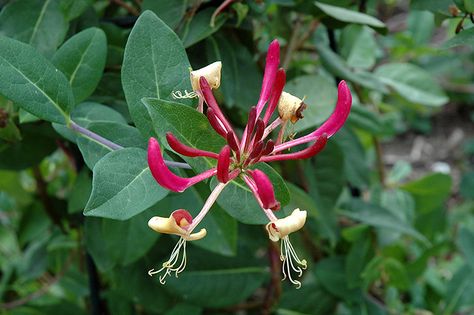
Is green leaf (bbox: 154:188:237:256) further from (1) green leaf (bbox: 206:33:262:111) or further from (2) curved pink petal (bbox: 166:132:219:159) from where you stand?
(2) curved pink petal (bbox: 166:132:219:159)

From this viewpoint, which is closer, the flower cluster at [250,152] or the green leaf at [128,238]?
the flower cluster at [250,152]

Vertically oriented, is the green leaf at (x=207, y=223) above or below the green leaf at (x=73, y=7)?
below

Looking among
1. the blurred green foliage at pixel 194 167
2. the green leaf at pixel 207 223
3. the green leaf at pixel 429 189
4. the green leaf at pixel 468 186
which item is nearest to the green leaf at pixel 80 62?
the blurred green foliage at pixel 194 167

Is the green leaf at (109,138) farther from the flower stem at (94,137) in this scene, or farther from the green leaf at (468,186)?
the green leaf at (468,186)

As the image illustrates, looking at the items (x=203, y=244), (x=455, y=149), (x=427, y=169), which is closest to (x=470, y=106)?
(x=455, y=149)

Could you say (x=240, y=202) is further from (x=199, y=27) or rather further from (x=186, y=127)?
(x=199, y=27)

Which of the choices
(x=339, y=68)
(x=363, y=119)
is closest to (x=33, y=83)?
(x=339, y=68)
